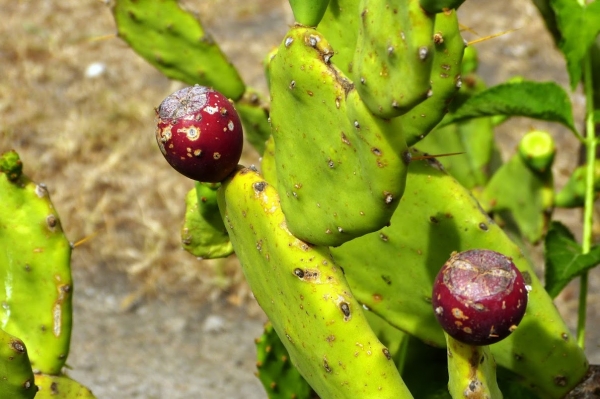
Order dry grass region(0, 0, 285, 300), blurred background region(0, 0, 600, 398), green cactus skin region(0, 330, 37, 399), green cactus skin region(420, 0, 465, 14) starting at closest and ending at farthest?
green cactus skin region(420, 0, 465, 14), green cactus skin region(0, 330, 37, 399), blurred background region(0, 0, 600, 398), dry grass region(0, 0, 285, 300)

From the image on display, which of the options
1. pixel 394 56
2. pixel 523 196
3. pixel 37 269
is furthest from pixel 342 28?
pixel 523 196

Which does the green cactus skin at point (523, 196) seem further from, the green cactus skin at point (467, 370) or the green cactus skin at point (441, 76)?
the green cactus skin at point (467, 370)

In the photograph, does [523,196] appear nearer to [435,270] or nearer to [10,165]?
[435,270]

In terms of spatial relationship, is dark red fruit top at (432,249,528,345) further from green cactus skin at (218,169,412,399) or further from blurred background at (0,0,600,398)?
blurred background at (0,0,600,398)

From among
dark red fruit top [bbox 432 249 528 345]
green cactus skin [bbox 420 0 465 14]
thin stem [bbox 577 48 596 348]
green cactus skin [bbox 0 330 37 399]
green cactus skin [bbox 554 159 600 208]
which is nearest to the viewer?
green cactus skin [bbox 420 0 465 14]

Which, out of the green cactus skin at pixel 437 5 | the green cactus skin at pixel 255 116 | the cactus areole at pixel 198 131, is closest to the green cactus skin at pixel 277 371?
the green cactus skin at pixel 255 116

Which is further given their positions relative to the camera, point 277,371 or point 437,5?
point 277,371

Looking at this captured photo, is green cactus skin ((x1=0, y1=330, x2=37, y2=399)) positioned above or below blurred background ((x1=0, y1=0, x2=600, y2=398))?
above

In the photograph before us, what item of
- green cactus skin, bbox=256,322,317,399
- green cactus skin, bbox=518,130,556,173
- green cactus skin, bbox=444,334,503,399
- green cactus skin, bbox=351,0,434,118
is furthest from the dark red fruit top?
green cactus skin, bbox=518,130,556,173
